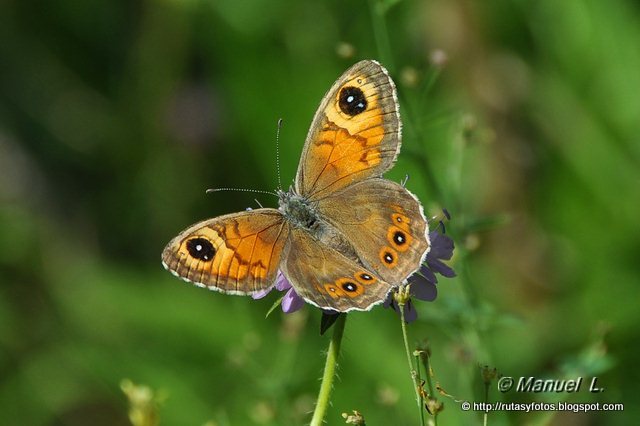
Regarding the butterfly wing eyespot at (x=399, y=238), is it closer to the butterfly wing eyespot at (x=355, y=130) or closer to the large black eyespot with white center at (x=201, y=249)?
the butterfly wing eyespot at (x=355, y=130)

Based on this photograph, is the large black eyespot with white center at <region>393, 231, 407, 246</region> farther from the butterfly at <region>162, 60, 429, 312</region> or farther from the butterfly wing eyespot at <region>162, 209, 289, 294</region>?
the butterfly wing eyespot at <region>162, 209, 289, 294</region>

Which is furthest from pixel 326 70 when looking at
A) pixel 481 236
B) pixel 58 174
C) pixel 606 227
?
pixel 58 174

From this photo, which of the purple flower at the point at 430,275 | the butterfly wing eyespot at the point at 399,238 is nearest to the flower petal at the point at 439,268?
the purple flower at the point at 430,275

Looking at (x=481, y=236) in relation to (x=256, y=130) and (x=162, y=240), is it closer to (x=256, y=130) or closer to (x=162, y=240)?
(x=256, y=130)

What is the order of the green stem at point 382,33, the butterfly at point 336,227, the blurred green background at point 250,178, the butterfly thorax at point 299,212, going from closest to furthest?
the butterfly at point 336,227
the butterfly thorax at point 299,212
the green stem at point 382,33
the blurred green background at point 250,178

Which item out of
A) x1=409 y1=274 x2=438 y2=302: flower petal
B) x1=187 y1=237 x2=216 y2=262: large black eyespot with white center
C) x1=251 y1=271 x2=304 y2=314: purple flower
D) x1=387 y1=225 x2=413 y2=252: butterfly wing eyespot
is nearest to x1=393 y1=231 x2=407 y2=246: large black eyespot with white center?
x1=387 y1=225 x2=413 y2=252: butterfly wing eyespot

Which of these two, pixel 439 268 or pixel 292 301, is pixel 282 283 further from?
pixel 439 268

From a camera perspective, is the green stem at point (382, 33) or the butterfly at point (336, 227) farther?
the green stem at point (382, 33)
